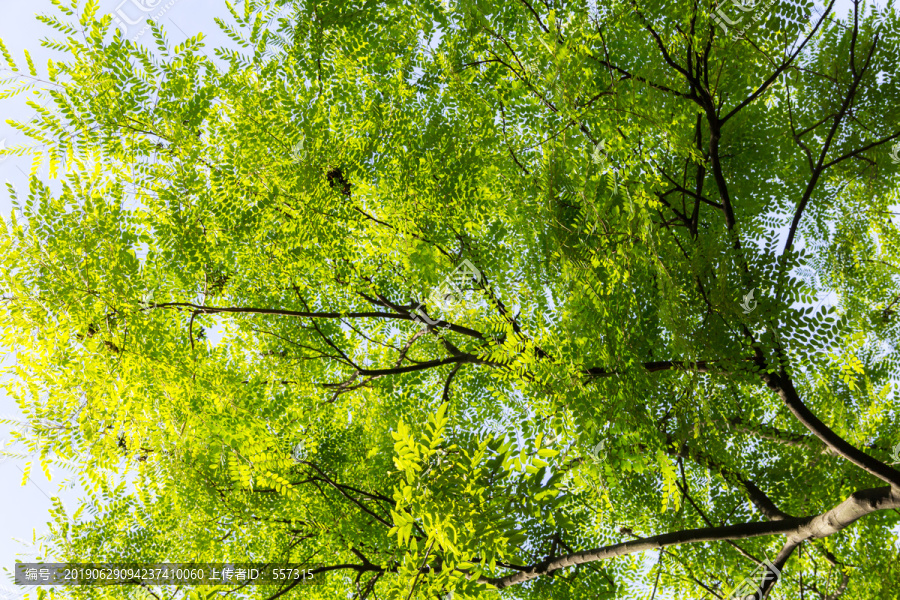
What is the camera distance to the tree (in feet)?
6.55

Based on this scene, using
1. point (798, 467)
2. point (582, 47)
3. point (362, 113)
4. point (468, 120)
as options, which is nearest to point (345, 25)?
point (362, 113)

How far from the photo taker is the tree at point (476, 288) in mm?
1995

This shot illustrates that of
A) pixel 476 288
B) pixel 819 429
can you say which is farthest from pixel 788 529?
pixel 476 288

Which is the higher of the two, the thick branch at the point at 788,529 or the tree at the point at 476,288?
the tree at the point at 476,288

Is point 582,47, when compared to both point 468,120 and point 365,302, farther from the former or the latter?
point 365,302

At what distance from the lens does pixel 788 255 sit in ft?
6.72

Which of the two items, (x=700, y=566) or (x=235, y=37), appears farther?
(x=700, y=566)

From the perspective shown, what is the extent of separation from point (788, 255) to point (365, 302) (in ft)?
9.13

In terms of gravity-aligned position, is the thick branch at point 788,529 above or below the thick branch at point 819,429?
below

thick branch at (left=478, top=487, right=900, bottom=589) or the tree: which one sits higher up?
the tree

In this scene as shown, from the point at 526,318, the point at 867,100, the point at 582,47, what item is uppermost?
the point at 867,100

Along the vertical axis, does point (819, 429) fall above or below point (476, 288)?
below

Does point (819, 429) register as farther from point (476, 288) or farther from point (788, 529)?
point (476, 288)

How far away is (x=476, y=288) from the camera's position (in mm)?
3322
